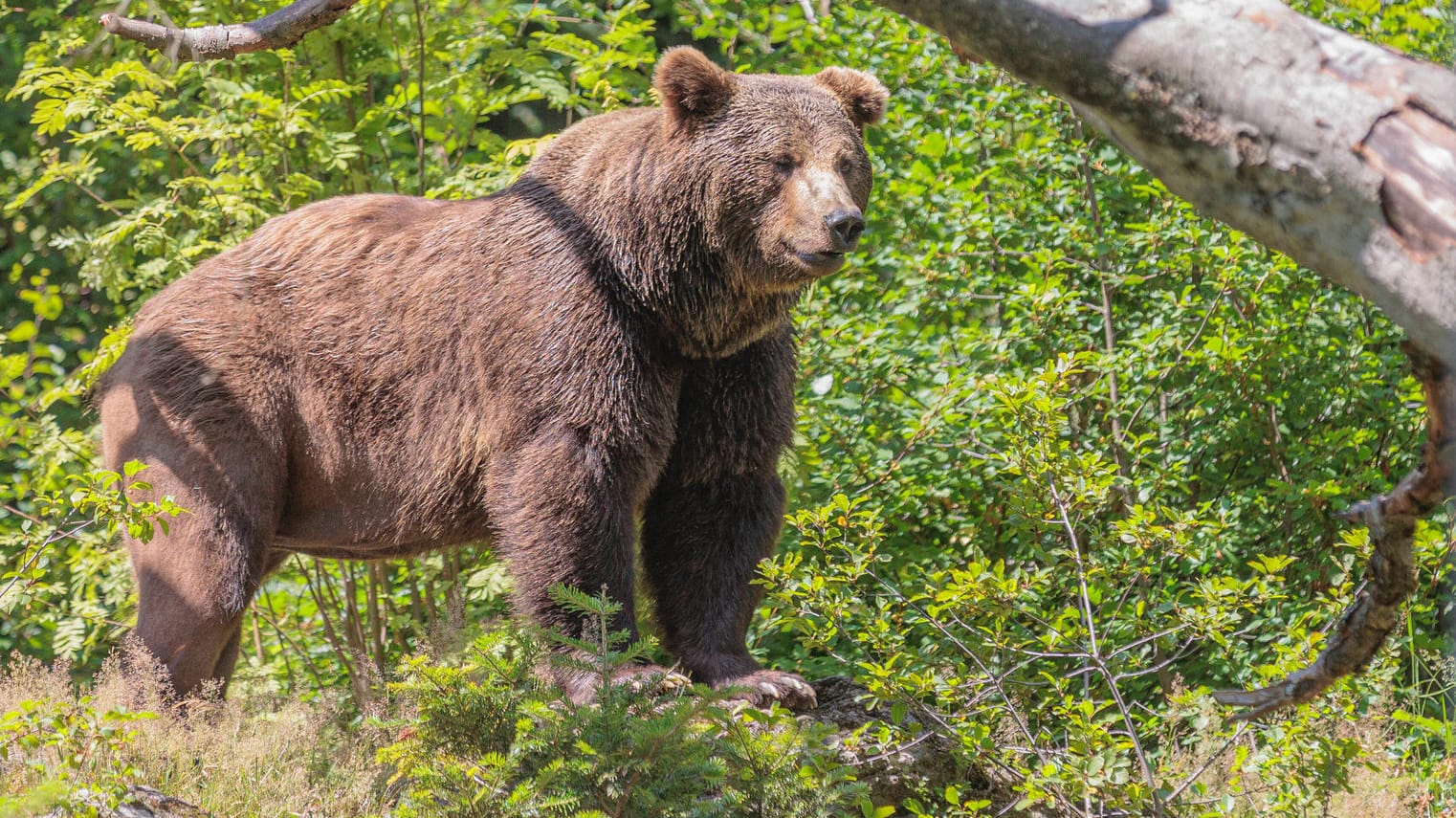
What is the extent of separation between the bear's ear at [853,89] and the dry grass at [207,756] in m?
2.87

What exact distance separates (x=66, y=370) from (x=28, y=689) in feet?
21.4

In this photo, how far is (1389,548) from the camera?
278cm

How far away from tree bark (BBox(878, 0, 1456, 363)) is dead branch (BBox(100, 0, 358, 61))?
5.40ft

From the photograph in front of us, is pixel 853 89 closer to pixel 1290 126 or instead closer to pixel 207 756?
pixel 1290 126

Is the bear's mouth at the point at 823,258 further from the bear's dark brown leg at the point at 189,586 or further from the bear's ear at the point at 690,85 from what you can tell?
the bear's dark brown leg at the point at 189,586

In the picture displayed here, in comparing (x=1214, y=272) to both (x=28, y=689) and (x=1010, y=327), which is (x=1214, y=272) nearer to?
(x=1010, y=327)

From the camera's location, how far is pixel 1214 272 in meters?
6.41

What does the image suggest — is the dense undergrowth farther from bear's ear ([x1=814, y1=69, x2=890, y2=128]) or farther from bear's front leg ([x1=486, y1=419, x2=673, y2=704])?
bear's ear ([x1=814, y1=69, x2=890, y2=128])

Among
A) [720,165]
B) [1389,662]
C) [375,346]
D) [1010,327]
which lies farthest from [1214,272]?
[375,346]

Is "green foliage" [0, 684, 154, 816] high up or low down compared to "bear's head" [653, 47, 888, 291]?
down

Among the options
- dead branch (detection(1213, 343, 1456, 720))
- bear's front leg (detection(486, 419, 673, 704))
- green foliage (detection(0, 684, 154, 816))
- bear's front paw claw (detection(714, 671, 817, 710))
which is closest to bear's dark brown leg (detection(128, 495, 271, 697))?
green foliage (detection(0, 684, 154, 816))

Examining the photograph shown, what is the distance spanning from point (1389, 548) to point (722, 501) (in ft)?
9.53

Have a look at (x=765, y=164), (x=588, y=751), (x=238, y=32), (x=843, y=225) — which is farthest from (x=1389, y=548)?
(x=238, y=32)

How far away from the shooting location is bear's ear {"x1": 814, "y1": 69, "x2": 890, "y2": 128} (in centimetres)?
546
